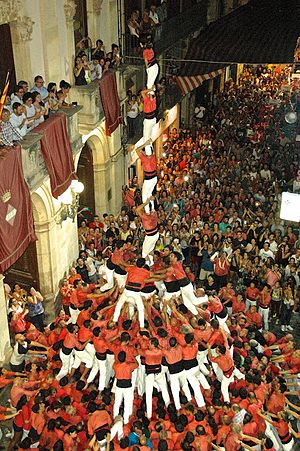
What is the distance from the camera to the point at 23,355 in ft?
47.6

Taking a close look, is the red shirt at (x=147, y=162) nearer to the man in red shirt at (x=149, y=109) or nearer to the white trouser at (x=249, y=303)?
the man in red shirt at (x=149, y=109)

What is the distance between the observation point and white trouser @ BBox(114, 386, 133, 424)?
1195 centimetres

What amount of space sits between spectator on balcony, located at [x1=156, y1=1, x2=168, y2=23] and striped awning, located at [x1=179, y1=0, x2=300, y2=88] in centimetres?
190

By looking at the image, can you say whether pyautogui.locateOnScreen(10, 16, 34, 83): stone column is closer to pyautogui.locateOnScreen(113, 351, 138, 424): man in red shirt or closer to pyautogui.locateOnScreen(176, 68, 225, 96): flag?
pyautogui.locateOnScreen(113, 351, 138, 424): man in red shirt

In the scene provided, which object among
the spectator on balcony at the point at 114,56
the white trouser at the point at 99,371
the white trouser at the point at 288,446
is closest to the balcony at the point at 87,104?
the spectator on balcony at the point at 114,56

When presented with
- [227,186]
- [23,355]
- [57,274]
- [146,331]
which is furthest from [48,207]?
[227,186]

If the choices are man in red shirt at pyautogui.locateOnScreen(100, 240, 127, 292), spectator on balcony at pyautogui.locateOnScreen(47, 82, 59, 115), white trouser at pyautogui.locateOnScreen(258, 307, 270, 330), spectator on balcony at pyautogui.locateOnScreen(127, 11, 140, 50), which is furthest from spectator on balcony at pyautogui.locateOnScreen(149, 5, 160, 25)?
man in red shirt at pyautogui.locateOnScreen(100, 240, 127, 292)

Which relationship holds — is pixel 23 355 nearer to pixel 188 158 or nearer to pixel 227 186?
pixel 227 186

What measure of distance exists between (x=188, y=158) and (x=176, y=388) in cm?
1563

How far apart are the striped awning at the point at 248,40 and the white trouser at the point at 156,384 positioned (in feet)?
44.4

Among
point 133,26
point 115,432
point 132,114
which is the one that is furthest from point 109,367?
point 133,26

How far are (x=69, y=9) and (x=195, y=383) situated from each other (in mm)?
11910

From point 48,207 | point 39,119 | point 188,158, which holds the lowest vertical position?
point 188,158

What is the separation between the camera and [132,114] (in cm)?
2339
